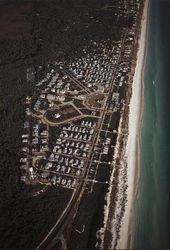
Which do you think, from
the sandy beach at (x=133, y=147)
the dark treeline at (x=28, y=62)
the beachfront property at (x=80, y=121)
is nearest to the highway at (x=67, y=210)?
the beachfront property at (x=80, y=121)

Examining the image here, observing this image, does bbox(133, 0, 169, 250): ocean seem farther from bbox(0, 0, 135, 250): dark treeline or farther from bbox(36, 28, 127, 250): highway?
bbox(0, 0, 135, 250): dark treeline

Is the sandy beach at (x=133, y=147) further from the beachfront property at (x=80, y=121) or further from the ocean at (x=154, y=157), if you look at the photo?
the beachfront property at (x=80, y=121)

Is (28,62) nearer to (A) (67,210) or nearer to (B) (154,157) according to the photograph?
(B) (154,157)

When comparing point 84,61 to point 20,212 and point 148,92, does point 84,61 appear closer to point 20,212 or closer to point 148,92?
point 148,92

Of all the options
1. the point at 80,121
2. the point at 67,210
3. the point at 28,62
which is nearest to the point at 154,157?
the point at 80,121

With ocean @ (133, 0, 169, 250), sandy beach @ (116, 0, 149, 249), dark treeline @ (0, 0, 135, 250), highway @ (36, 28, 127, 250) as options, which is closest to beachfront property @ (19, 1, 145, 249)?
highway @ (36, 28, 127, 250)
